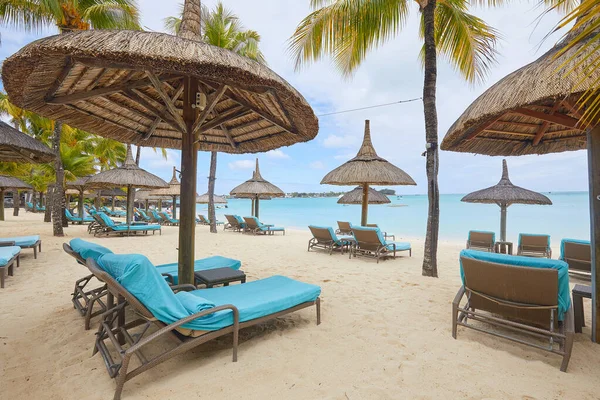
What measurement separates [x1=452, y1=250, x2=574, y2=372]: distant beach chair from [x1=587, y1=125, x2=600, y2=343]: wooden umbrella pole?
0.37 meters

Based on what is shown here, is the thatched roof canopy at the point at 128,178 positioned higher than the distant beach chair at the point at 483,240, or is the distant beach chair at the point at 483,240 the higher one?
the thatched roof canopy at the point at 128,178

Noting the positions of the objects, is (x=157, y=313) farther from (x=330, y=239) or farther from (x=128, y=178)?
A: (x=128, y=178)

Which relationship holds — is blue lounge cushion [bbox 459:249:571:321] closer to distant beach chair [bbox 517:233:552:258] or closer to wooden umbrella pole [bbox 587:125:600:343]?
wooden umbrella pole [bbox 587:125:600:343]

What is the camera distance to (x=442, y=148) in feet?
15.9

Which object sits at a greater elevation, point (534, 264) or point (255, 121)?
point (255, 121)

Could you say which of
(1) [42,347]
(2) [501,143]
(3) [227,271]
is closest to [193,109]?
(3) [227,271]

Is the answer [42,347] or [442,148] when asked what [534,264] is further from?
[42,347]

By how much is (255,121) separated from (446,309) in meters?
4.06

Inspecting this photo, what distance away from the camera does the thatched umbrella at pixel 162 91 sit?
242 cm

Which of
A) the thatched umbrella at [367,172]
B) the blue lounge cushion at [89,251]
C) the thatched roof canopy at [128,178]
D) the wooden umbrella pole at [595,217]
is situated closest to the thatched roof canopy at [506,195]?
the thatched umbrella at [367,172]

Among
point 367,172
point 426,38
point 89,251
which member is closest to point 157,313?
point 89,251

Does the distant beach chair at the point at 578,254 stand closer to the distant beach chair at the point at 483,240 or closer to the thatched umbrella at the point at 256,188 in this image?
the distant beach chair at the point at 483,240

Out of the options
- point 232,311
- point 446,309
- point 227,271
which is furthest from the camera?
point 227,271

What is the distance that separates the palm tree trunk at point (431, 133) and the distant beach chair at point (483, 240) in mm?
3757
